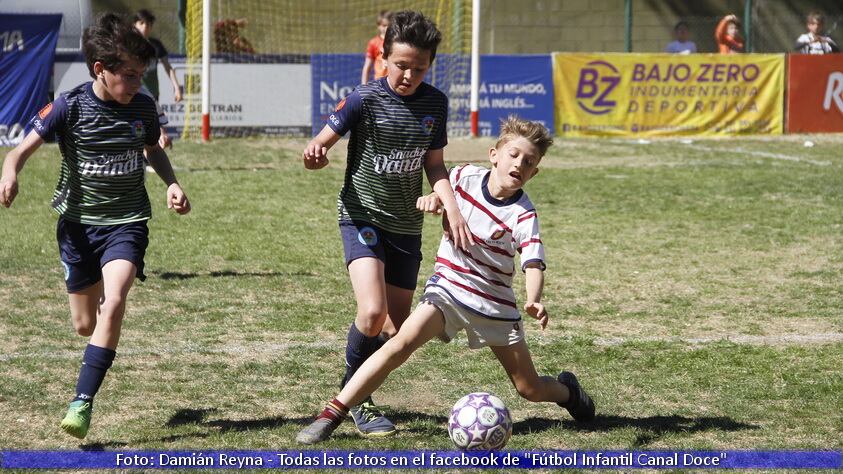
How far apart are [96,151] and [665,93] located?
1605 cm

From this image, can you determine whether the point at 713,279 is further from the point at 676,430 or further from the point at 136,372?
the point at 136,372

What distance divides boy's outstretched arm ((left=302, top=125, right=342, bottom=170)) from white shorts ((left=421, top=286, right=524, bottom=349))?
772 mm

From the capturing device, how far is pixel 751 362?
6582mm

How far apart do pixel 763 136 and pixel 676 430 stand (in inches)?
627

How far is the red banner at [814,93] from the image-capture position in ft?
66.7

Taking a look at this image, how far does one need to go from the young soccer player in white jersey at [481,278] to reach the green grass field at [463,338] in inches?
14.9

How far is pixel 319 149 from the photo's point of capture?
5055 millimetres

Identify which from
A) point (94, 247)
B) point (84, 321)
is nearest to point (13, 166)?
point (94, 247)

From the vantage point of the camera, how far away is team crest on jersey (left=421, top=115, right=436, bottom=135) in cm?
534

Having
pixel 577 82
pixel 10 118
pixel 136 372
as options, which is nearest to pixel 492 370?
pixel 136 372

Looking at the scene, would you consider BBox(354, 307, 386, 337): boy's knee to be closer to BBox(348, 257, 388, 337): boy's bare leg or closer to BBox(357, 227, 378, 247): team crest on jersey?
BBox(348, 257, 388, 337): boy's bare leg

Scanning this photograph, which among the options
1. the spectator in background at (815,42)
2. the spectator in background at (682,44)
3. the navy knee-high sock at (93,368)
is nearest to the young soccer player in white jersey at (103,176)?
the navy knee-high sock at (93,368)

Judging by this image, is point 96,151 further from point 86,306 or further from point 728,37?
point 728,37

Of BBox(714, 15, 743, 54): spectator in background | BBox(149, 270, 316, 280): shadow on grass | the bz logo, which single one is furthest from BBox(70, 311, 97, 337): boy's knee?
BBox(714, 15, 743, 54): spectator in background
